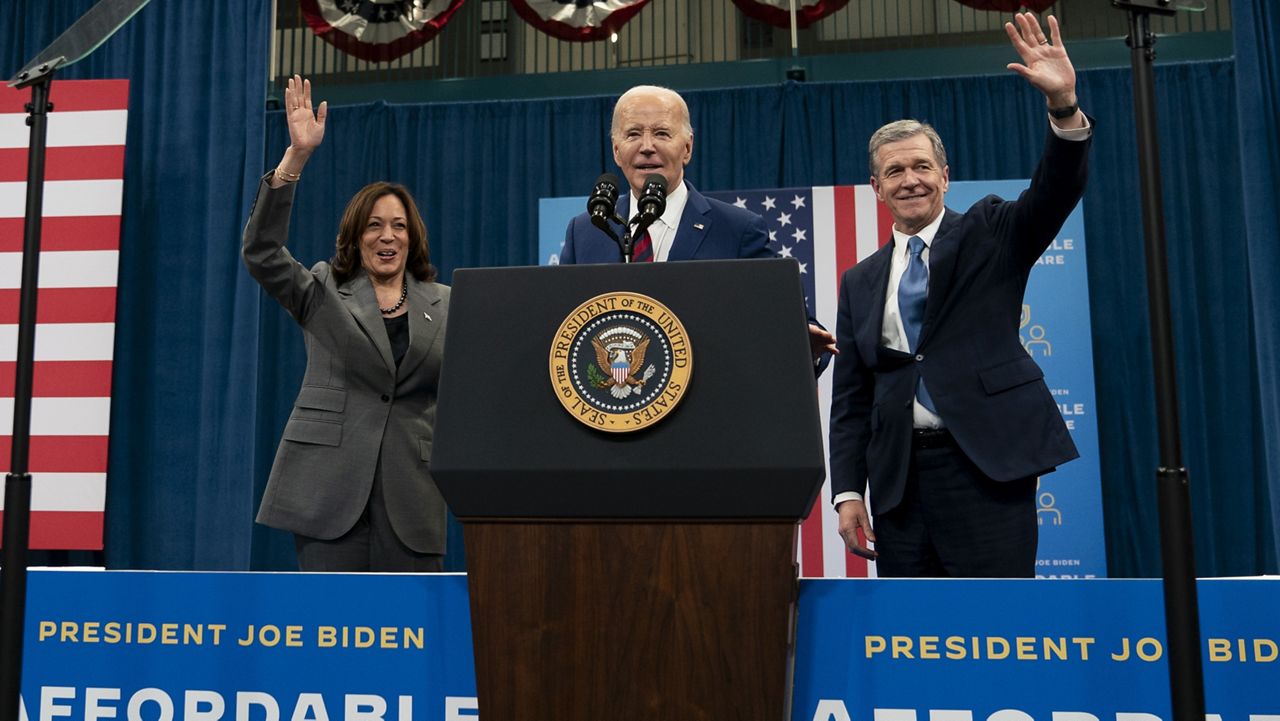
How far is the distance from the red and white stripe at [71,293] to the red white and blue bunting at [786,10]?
9.22 feet

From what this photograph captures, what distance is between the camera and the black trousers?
1760mm

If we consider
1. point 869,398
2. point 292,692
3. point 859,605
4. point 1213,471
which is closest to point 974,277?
point 869,398

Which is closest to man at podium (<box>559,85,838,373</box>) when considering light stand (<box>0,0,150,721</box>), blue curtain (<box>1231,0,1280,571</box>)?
light stand (<box>0,0,150,721</box>)

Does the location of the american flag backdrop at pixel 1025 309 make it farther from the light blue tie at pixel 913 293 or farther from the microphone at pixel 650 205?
the microphone at pixel 650 205

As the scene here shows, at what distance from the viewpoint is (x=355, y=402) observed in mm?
2129

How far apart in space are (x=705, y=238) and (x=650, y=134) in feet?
0.64

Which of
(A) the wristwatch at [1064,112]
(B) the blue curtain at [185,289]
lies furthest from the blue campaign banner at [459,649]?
(B) the blue curtain at [185,289]

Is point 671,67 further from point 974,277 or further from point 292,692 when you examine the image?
point 292,692

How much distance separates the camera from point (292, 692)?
149 centimetres

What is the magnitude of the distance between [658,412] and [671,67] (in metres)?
4.34

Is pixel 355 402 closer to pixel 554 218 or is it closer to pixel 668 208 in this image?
pixel 668 208

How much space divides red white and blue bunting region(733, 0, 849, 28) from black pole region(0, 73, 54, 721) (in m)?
3.95

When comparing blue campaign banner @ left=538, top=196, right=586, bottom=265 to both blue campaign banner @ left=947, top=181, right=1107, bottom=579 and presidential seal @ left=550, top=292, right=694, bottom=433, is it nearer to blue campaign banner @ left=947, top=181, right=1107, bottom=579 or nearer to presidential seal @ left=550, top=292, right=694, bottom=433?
blue campaign banner @ left=947, top=181, right=1107, bottom=579

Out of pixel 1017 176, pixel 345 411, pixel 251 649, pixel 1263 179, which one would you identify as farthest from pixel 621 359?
pixel 1017 176
